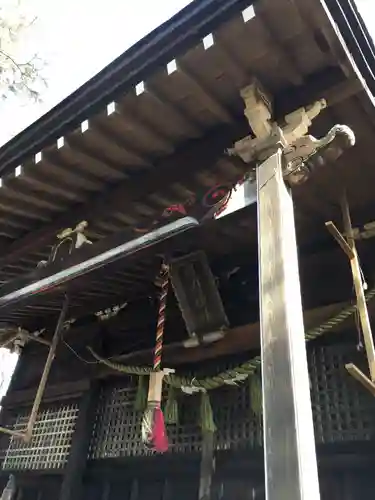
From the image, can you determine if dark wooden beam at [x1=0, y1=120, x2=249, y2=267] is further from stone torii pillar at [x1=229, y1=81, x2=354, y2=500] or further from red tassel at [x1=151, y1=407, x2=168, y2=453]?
red tassel at [x1=151, y1=407, x2=168, y2=453]

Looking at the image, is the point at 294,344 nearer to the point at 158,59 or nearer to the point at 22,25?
the point at 158,59

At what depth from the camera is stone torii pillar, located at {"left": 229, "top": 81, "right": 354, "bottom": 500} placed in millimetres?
1516

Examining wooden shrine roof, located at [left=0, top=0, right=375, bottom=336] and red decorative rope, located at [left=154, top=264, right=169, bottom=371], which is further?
red decorative rope, located at [left=154, top=264, right=169, bottom=371]

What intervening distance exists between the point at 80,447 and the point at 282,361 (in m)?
3.51

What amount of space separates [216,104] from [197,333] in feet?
6.38

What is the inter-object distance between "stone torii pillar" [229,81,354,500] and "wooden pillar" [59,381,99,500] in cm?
335

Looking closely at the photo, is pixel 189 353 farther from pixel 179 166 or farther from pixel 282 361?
pixel 282 361

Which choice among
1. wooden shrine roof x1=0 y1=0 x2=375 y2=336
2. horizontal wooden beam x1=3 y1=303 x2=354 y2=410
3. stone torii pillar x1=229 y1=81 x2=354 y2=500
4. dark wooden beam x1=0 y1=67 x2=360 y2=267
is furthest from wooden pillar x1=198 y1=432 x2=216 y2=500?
stone torii pillar x1=229 y1=81 x2=354 y2=500

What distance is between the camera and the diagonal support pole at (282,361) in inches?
58.8

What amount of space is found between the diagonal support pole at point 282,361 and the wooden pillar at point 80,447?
3.39 metres

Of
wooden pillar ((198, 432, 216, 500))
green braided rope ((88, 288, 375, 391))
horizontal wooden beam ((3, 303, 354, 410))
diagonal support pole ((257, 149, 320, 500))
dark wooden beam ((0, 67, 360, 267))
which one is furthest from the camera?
wooden pillar ((198, 432, 216, 500))

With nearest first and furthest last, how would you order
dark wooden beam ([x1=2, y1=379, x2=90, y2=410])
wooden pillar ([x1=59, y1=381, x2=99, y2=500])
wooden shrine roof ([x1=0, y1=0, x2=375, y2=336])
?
wooden shrine roof ([x1=0, y1=0, x2=375, y2=336]) → wooden pillar ([x1=59, y1=381, x2=99, y2=500]) → dark wooden beam ([x1=2, y1=379, x2=90, y2=410])

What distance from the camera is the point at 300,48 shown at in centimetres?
235

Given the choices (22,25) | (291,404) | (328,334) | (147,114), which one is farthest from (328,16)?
(22,25)
